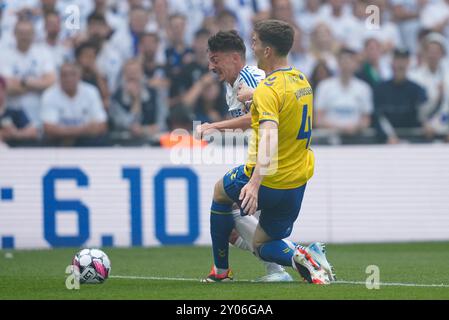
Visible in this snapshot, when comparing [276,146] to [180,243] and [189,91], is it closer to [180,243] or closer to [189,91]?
[180,243]

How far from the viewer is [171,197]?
14.8 metres

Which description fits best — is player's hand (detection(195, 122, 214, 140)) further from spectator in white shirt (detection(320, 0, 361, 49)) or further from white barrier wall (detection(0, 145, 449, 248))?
spectator in white shirt (detection(320, 0, 361, 49))

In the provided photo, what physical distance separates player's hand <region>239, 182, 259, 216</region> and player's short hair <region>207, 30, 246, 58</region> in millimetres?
1740

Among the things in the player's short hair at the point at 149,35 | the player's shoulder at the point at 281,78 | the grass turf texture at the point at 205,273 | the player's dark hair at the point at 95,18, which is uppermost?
the player's dark hair at the point at 95,18

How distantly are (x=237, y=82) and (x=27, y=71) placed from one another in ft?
23.3

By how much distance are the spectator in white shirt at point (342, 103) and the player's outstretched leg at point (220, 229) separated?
7412mm

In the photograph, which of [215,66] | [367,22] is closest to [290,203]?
[215,66]

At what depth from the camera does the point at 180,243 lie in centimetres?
1484

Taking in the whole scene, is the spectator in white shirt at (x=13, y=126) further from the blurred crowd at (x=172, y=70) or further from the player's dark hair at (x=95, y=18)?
the player's dark hair at (x=95, y=18)

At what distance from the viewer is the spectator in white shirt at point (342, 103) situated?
16.5 m

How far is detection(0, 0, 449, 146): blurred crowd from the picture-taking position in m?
15.3

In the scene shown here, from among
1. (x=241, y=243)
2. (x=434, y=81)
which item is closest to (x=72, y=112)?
(x=434, y=81)

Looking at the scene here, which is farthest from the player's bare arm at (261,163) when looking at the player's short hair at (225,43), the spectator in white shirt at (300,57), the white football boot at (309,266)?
the spectator in white shirt at (300,57)

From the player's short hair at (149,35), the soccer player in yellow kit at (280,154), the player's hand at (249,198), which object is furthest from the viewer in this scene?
the player's short hair at (149,35)
